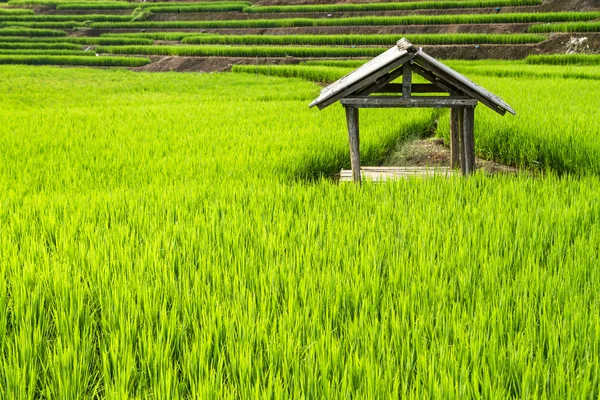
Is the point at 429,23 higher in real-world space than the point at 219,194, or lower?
higher

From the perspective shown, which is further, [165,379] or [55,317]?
[55,317]

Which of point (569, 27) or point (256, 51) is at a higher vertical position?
point (256, 51)

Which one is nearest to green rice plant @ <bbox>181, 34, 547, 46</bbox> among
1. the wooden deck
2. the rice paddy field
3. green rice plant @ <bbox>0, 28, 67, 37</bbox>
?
green rice plant @ <bbox>0, 28, 67, 37</bbox>

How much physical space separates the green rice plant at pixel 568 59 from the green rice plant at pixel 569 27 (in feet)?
6.42

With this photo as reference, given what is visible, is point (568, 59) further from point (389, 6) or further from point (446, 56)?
point (389, 6)

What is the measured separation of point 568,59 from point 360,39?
8.01 m

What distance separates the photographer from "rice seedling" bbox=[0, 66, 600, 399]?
1508 mm

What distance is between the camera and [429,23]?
22938 mm

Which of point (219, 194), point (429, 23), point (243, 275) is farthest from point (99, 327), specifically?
point (429, 23)

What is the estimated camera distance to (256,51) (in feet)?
73.4

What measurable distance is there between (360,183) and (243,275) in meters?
2.14

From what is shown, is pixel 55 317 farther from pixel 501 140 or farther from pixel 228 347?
pixel 501 140

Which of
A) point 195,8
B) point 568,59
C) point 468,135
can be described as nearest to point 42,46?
point 195,8

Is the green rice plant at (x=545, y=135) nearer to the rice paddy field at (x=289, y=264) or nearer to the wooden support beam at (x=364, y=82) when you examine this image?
the rice paddy field at (x=289, y=264)
